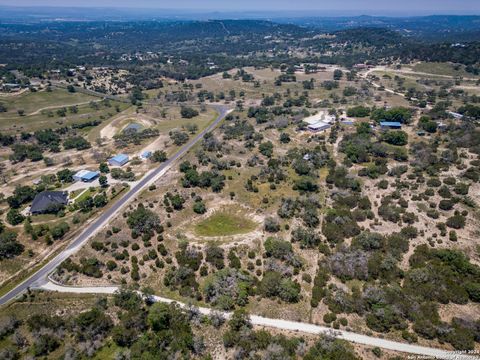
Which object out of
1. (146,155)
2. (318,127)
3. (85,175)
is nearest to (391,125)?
(318,127)

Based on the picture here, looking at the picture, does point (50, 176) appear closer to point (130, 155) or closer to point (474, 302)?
point (130, 155)

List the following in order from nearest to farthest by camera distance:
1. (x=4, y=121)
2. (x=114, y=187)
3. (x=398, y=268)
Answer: (x=398, y=268) → (x=114, y=187) → (x=4, y=121)

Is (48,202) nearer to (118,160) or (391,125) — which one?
(118,160)

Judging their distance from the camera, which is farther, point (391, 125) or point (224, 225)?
point (391, 125)

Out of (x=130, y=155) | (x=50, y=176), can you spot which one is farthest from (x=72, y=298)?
(x=130, y=155)

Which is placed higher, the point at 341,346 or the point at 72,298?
the point at 341,346

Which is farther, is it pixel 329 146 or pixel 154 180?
pixel 329 146

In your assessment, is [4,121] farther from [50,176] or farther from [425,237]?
[425,237]

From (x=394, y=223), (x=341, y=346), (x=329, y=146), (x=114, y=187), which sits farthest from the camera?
(x=329, y=146)
